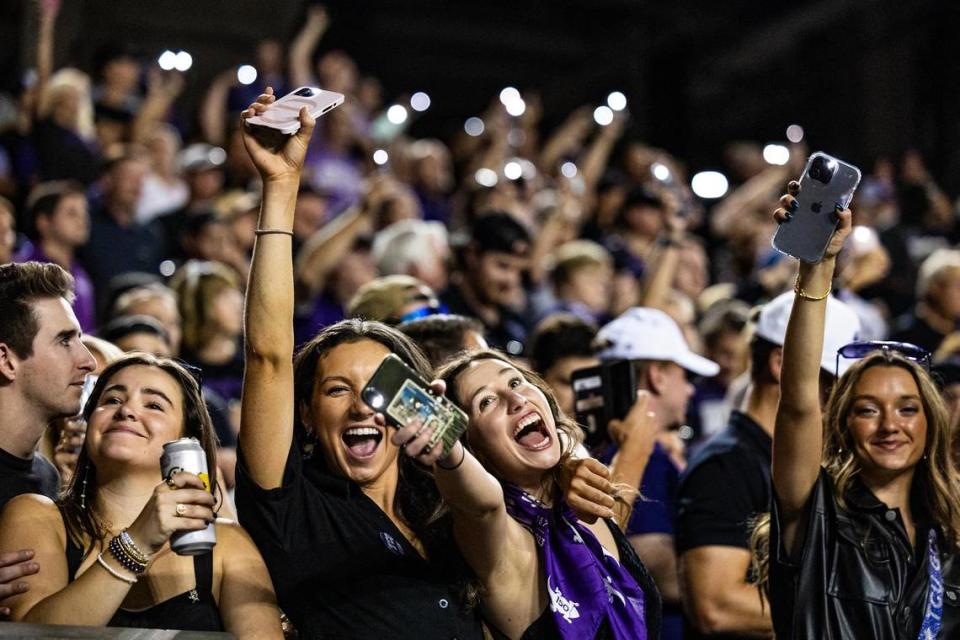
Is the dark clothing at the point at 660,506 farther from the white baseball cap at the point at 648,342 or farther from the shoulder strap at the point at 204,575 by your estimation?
the shoulder strap at the point at 204,575

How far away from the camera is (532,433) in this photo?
3238mm

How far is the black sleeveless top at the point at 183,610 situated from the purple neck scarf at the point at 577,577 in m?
0.73

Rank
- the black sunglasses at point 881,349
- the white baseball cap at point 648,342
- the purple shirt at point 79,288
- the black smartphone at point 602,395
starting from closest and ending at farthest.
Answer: the black sunglasses at point 881,349
the black smartphone at point 602,395
the white baseball cap at point 648,342
the purple shirt at point 79,288

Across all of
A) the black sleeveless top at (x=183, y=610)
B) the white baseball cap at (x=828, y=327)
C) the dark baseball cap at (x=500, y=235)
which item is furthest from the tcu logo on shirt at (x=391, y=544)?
the dark baseball cap at (x=500, y=235)

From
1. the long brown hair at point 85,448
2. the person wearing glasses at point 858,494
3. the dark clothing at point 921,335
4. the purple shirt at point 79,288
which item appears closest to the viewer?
the long brown hair at point 85,448

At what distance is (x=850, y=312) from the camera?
4.42m

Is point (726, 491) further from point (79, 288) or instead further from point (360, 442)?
point (79, 288)

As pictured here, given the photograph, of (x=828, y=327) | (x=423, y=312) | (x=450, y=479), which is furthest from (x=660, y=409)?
(x=450, y=479)

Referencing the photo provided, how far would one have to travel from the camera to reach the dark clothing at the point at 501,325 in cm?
609

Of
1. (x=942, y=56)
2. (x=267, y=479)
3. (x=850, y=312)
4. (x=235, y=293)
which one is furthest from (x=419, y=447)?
(x=942, y=56)

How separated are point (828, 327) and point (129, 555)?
2471 mm

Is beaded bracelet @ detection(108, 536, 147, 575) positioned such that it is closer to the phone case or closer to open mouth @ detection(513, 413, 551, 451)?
open mouth @ detection(513, 413, 551, 451)

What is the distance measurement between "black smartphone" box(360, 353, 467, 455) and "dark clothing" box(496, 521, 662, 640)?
2.37 feet

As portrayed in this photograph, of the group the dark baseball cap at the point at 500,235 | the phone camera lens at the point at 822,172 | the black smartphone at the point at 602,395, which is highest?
the phone camera lens at the point at 822,172
